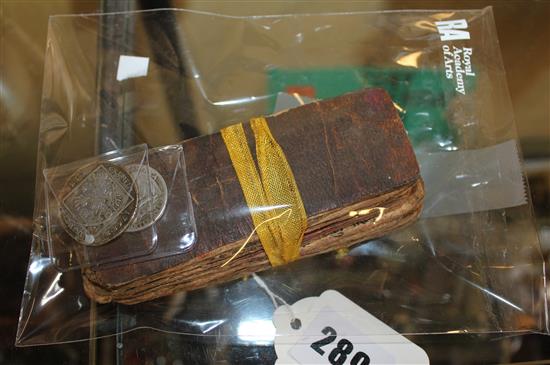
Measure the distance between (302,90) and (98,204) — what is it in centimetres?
63

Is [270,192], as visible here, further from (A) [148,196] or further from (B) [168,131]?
(B) [168,131]

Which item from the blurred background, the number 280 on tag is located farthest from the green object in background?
the number 280 on tag

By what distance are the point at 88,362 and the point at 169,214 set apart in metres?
0.44

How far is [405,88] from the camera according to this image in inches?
57.7

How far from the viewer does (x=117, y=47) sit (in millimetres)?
1510

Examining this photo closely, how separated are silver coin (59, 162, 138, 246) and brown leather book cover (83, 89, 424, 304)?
76mm

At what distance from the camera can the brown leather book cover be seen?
3.61ft

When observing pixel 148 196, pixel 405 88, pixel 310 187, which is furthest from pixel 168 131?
pixel 405 88

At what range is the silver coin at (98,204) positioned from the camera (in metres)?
1.07

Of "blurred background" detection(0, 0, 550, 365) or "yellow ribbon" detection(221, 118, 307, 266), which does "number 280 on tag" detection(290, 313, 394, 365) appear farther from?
"yellow ribbon" detection(221, 118, 307, 266)

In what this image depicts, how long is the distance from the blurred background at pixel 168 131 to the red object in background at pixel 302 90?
10.6 inches

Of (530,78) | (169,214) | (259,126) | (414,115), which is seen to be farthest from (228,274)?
(530,78)

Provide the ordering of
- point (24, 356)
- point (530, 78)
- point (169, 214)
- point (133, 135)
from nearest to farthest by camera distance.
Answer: point (169, 214)
point (24, 356)
point (133, 135)
point (530, 78)

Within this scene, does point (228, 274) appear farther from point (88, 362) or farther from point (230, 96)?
point (230, 96)
